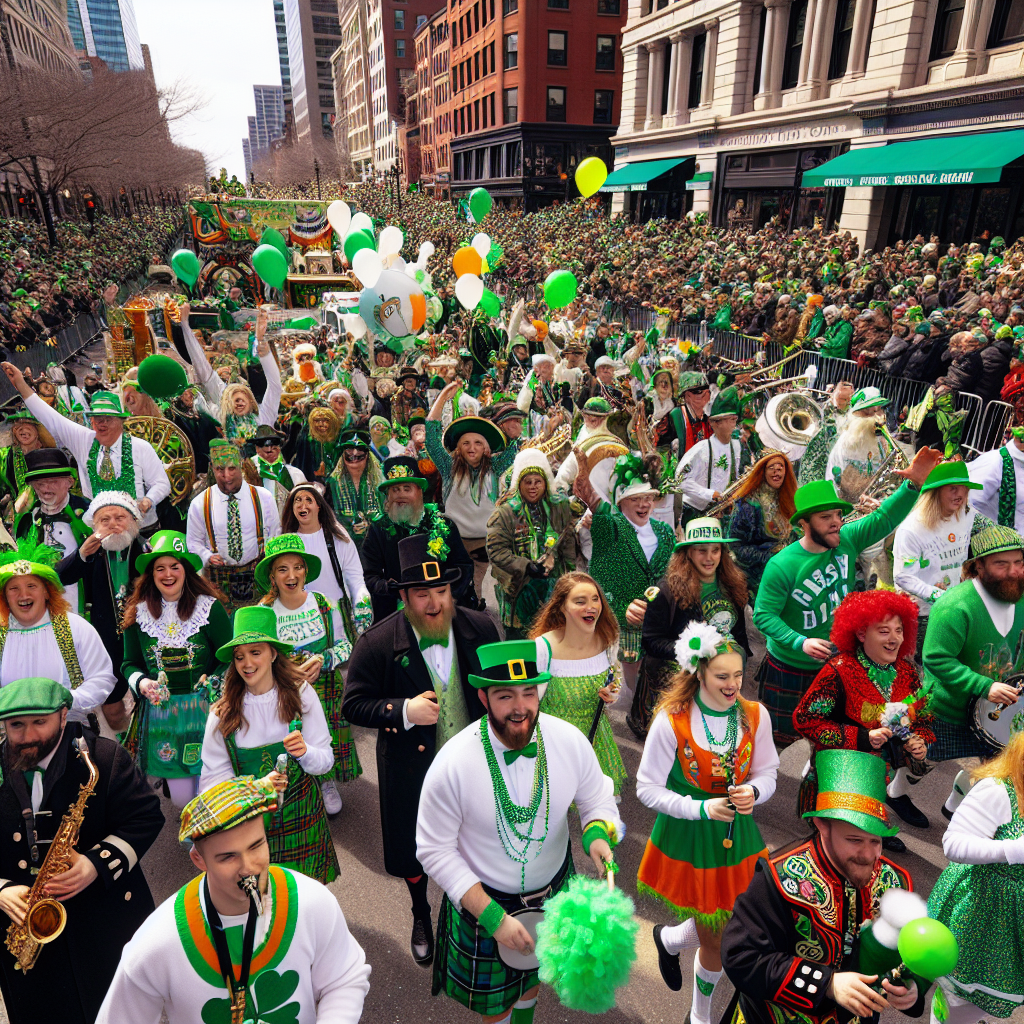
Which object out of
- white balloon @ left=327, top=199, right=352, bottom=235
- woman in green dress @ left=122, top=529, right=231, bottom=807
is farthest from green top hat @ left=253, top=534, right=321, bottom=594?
white balloon @ left=327, top=199, right=352, bottom=235

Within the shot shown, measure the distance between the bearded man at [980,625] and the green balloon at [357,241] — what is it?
15.1 metres

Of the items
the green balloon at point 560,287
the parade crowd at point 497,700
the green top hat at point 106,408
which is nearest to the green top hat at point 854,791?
the parade crowd at point 497,700

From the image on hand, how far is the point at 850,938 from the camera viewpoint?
225cm

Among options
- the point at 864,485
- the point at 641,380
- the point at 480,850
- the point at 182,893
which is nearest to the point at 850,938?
the point at 480,850

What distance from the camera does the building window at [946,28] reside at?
1833cm

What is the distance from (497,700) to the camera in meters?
2.66

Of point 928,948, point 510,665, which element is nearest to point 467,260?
point 510,665

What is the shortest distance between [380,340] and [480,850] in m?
10.6

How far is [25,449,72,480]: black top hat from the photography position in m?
5.19

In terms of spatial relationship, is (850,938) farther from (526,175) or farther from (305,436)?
(526,175)

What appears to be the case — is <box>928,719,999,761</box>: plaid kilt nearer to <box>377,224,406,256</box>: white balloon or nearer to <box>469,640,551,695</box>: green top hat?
<box>469,640,551,695</box>: green top hat

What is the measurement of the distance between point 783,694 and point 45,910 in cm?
389

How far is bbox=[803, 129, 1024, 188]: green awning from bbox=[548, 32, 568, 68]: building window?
110 feet

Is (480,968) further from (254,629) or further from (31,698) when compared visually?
(31,698)
